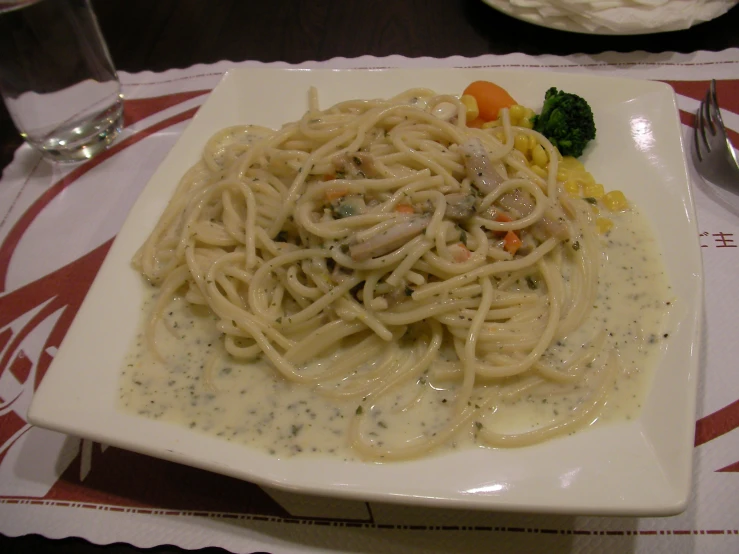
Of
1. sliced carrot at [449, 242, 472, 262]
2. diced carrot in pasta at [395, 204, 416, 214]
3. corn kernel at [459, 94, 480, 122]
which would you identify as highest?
corn kernel at [459, 94, 480, 122]

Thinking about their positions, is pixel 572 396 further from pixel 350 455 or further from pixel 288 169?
pixel 288 169

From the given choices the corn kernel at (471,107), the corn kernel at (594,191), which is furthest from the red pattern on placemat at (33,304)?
the corn kernel at (594,191)

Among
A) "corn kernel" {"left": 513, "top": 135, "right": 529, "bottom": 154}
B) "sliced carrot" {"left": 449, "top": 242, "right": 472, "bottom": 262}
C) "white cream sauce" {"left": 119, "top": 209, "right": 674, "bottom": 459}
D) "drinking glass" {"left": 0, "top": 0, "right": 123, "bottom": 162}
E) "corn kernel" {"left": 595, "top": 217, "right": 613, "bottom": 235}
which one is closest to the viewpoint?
"white cream sauce" {"left": 119, "top": 209, "right": 674, "bottom": 459}

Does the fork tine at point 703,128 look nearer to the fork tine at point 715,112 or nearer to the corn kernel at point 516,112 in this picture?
the fork tine at point 715,112

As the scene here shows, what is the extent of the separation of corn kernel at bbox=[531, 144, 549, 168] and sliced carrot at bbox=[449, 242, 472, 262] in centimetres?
84

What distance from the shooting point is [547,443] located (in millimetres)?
1870

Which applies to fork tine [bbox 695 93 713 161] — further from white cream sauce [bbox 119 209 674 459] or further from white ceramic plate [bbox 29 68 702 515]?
white cream sauce [bbox 119 209 674 459]

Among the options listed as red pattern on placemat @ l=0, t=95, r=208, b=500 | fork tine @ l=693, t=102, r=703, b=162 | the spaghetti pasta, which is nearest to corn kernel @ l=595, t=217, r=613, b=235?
the spaghetti pasta

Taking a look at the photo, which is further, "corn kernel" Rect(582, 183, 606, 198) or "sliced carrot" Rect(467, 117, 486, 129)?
"sliced carrot" Rect(467, 117, 486, 129)

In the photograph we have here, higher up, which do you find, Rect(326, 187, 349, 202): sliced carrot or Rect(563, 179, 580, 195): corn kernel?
Rect(326, 187, 349, 202): sliced carrot

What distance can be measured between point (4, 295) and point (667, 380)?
3176 millimetres

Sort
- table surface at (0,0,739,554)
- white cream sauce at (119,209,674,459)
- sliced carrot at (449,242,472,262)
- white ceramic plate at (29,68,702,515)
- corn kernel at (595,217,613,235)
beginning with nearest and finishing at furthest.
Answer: white ceramic plate at (29,68,702,515) < white cream sauce at (119,209,674,459) < sliced carrot at (449,242,472,262) < corn kernel at (595,217,613,235) < table surface at (0,0,739,554)

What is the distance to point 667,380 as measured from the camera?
6.46ft

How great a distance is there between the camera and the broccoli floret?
2797 millimetres
